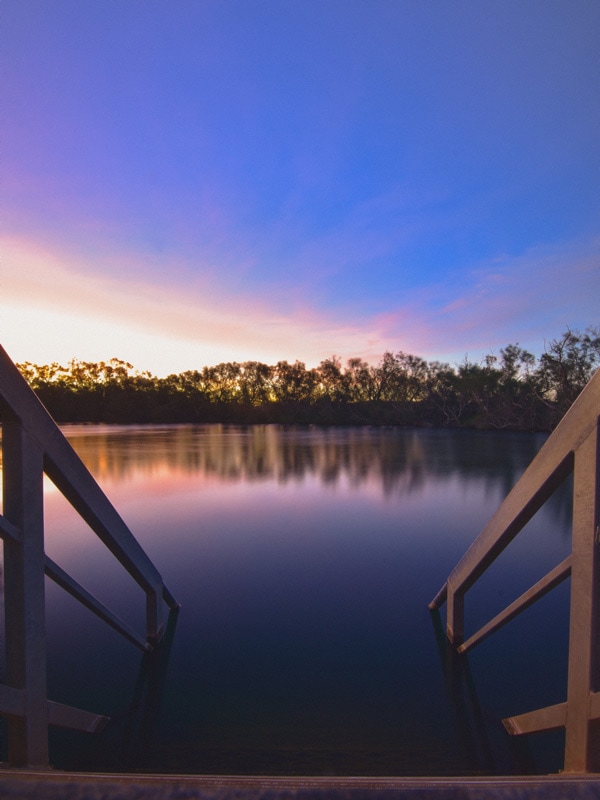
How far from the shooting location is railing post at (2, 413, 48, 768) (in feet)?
3.93

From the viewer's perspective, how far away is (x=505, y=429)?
28.7 m

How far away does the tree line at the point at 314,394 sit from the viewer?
96.6ft

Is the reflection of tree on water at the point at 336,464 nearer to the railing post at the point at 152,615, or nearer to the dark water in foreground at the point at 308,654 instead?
the dark water in foreground at the point at 308,654

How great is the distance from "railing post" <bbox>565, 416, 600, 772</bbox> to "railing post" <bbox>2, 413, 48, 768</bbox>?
173 cm

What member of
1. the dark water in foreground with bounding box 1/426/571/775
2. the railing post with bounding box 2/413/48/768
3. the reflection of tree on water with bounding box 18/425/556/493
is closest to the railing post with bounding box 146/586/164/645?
the dark water in foreground with bounding box 1/426/571/775

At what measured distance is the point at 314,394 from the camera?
44469 millimetres

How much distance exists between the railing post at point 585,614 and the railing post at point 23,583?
5.67 ft

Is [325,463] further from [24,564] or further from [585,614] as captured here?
[24,564]

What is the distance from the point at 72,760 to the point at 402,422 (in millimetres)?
36685

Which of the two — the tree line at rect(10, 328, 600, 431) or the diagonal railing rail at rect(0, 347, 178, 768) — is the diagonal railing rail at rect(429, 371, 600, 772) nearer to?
the diagonal railing rail at rect(0, 347, 178, 768)

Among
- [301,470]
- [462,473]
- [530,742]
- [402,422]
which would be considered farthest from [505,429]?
[530,742]

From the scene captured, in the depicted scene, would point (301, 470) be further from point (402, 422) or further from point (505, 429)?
point (402, 422)

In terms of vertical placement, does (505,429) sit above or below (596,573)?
below

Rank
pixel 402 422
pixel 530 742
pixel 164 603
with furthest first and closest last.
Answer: pixel 402 422 → pixel 164 603 → pixel 530 742
